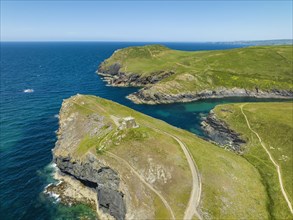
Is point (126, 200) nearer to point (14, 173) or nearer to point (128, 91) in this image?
point (14, 173)

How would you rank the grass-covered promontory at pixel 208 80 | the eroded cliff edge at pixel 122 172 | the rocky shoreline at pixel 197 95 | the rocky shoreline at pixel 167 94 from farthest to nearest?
the grass-covered promontory at pixel 208 80, the rocky shoreline at pixel 167 94, the rocky shoreline at pixel 197 95, the eroded cliff edge at pixel 122 172

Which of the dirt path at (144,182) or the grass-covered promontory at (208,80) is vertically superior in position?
the dirt path at (144,182)

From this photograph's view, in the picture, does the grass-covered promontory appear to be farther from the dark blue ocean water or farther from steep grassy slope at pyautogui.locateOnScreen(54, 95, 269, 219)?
steep grassy slope at pyautogui.locateOnScreen(54, 95, 269, 219)

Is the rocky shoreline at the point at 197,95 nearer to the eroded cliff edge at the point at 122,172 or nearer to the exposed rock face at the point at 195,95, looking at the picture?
the exposed rock face at the point at 195,95

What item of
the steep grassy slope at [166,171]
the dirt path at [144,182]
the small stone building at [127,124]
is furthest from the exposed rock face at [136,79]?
the dirt path at [144,182]

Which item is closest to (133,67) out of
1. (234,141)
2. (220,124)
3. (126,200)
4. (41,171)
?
(220,124)

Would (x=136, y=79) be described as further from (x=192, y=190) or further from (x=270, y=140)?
(x=192, y=190)
